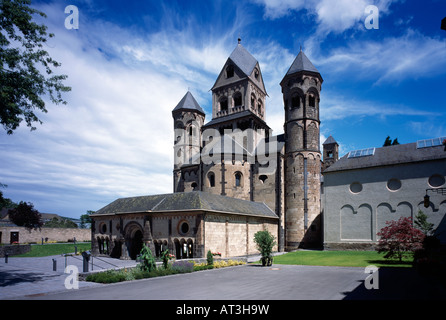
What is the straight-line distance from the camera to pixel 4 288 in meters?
14.6

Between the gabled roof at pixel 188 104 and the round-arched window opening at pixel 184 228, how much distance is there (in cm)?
2890

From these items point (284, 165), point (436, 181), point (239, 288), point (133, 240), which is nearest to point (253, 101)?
point (284, 165)

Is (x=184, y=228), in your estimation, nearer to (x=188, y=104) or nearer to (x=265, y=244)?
(x=265, y=244)

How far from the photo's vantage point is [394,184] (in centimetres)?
3272

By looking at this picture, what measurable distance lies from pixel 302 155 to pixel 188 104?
2320 centimetres

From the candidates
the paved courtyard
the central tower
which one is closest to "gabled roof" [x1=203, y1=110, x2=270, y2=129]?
the central tower

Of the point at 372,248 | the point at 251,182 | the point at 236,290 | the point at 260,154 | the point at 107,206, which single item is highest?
the point at 260,154

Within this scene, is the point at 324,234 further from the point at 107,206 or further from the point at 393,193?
the point at 107,206

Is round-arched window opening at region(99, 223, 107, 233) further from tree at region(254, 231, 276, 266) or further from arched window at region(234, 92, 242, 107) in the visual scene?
arched window at region(234, 92, 242, 107)

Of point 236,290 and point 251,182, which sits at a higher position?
point 251,182

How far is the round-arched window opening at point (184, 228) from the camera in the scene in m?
26.9
